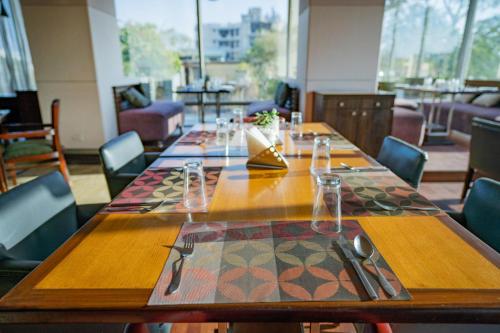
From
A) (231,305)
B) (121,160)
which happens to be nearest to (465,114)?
(121,160)

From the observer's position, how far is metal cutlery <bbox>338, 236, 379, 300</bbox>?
649 mm

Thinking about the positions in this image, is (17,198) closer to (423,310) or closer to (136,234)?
(136,234)

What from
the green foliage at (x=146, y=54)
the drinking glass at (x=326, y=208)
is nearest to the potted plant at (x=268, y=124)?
the drinking glass at (x=326, y=208)

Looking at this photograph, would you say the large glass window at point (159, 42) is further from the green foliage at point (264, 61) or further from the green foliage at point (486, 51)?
the green foliage at point (486, 51)

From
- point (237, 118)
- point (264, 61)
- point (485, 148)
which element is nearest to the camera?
point (237, 118)

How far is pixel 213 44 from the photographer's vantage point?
587cm

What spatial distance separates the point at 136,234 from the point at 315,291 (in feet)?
1.74

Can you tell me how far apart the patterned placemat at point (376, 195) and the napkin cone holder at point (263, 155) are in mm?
291

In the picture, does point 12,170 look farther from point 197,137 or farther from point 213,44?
point 213,44

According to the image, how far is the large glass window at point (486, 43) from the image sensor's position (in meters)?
5.98

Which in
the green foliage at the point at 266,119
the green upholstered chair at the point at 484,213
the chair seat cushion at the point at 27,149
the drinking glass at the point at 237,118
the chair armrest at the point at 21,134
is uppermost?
the green foliage at the point at 266,119

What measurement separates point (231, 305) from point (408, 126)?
443cm

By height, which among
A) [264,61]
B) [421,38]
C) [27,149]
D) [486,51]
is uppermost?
[421,38]

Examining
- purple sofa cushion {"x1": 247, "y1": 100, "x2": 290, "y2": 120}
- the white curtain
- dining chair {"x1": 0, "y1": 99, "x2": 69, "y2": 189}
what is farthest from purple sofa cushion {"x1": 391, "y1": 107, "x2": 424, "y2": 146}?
the white curtain
